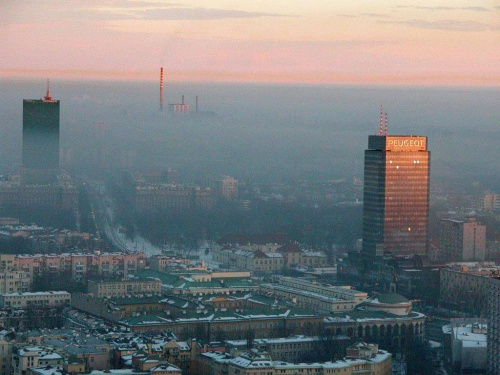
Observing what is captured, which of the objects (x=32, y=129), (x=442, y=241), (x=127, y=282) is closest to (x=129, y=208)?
(x=32, y=129)

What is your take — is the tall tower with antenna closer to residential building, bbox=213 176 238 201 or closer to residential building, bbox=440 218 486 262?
residential building, bbox=440 218 486 262

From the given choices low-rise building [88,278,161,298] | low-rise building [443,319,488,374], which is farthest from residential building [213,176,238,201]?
low-rise building [443,319,488,374]

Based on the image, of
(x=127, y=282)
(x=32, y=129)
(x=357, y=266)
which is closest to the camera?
(x=127, y=282)

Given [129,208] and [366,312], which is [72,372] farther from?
[129,208]

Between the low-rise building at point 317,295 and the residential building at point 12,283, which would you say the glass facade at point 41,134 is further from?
the low-rise building at point 317,295

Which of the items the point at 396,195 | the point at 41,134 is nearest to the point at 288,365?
the point at 396,195

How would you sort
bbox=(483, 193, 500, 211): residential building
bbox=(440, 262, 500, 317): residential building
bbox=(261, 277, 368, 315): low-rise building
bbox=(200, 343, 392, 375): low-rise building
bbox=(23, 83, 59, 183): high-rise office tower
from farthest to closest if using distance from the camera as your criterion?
bbox=(23, 83, 59, 183): high-rise office tower, bbox=(483, 193, 500, 211): residential building, bbox=(440, 262, 500, 317): residential building, bbox=(261, 277, 368, 315): low-rise building, bbox=(200, 343, 392, 375): low-rise building

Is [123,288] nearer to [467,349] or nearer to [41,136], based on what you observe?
[467,349]

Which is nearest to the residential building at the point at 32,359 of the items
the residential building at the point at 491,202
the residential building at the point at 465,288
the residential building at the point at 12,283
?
the residential building at the point at 465,288
